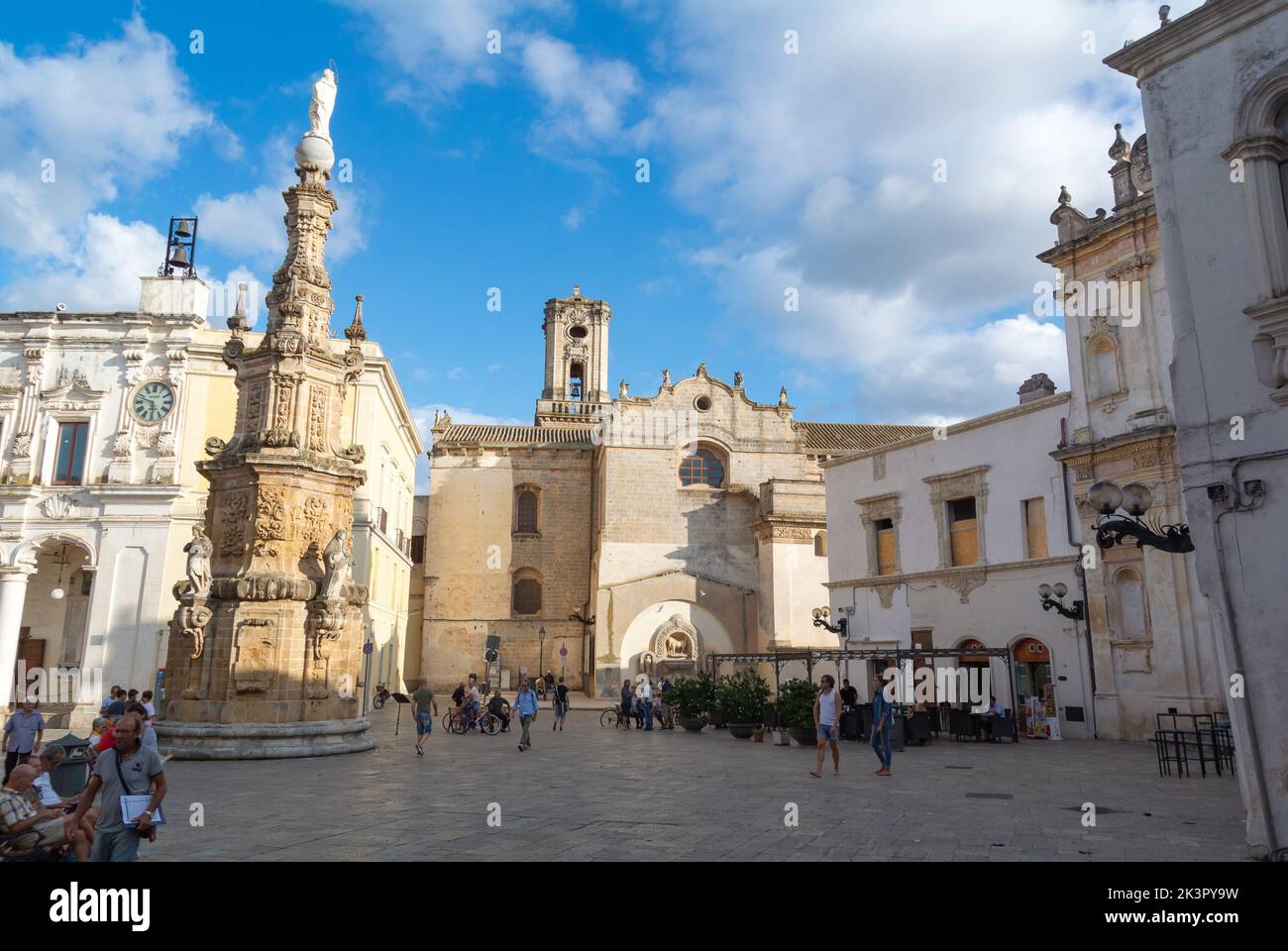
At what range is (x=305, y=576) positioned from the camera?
53.7 ft

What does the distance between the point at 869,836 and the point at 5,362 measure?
32069 mm

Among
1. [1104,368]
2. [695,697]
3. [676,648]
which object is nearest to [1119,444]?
[1104,368]

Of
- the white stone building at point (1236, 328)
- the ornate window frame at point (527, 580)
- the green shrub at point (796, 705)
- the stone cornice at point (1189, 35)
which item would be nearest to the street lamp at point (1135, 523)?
the white stone building at point (1236, 328)

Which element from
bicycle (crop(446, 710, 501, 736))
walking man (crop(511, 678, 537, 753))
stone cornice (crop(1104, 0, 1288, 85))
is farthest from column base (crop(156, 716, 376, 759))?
stone cornice (crop(1104, 0, 1288, 85))

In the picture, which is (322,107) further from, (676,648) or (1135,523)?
(676,648)

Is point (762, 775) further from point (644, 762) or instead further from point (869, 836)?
point (869, 836)

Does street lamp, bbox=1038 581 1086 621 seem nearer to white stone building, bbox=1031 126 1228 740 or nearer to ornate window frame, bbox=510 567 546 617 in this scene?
white stone building, bbox=1031 126 1228 740

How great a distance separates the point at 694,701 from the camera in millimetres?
23391

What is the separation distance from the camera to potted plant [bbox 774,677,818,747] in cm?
1875

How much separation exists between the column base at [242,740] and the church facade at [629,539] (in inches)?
949

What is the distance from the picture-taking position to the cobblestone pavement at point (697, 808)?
7.94 meters

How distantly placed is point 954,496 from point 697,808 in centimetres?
1659
